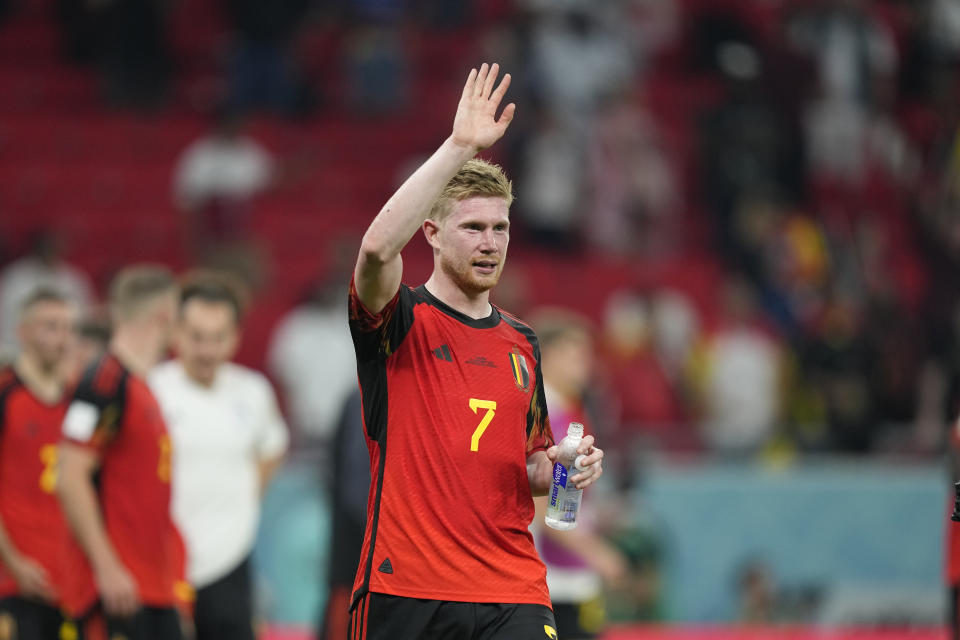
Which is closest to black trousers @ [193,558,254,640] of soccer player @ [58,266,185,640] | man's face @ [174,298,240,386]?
soccer player @ [58,266,185,640]

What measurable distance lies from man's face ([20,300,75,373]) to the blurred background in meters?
3.71

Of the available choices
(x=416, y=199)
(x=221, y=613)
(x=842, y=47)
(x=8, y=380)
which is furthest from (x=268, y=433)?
(x=842, y=47)

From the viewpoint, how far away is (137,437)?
6.88 m

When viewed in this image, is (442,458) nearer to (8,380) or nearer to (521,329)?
(521,329)

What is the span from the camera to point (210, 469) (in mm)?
7688

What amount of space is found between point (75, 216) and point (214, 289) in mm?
8374

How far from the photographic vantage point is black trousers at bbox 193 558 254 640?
7.51m

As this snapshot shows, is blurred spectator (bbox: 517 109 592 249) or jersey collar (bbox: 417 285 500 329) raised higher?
blurred spectator (bbox: 517 109 592 249)

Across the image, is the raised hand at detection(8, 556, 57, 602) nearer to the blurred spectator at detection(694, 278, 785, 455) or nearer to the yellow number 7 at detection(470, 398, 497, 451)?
the yellow number 7 at detection(470, 398, 497, 451)

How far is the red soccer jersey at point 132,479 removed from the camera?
6.73 meters

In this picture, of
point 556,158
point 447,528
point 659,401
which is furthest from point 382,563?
point 556,158

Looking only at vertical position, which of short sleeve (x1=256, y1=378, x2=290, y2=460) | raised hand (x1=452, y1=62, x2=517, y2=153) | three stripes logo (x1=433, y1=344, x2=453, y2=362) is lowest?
short sleeve (x1=256, y1=378, x2=290, y2=460)

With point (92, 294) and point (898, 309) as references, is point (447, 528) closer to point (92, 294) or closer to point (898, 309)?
point (92, 294)

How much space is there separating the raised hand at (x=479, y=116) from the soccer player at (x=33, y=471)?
3719 mm
